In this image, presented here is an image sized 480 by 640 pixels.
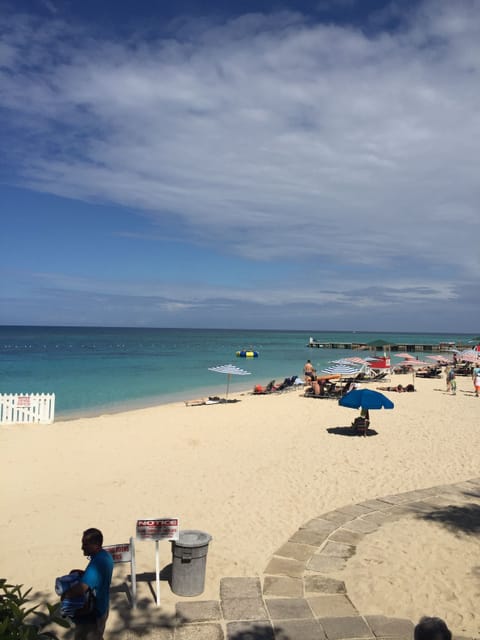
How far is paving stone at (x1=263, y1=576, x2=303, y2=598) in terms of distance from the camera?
5.54 m

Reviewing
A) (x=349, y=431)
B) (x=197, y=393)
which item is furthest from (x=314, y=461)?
(x=197, y=393)

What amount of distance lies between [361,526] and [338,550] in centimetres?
94

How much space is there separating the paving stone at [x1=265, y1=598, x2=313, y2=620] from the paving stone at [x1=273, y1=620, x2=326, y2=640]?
0.30 ft

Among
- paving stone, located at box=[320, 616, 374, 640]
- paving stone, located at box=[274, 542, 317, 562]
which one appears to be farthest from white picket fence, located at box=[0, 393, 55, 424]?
paving stone, located at box=[320, 616, 374, 640]

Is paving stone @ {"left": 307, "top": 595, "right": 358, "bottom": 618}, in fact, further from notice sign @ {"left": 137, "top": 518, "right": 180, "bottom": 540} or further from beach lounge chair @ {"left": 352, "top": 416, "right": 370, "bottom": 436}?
beach lounge chair @ {"left": 352, "top": 416, "right": 370, "bottom": 436}

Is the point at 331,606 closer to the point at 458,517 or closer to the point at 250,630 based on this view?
the point at 250,630

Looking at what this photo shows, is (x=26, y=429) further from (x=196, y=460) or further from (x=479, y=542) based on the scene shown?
(x=479, y=542)

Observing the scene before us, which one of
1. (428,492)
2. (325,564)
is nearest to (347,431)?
(428,492)

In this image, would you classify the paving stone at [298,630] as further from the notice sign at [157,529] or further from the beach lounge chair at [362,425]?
the beach lounge chair at [362,425]

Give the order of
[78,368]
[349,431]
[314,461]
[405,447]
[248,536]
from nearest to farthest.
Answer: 1. [248,536]
2. [314,461]
3. [405,447]
4. [349,431]
5. [78,368]

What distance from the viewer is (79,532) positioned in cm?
743

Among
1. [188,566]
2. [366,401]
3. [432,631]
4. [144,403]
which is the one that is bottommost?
[144,403]

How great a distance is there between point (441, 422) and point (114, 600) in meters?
13.3

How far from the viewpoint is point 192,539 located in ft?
18.5
